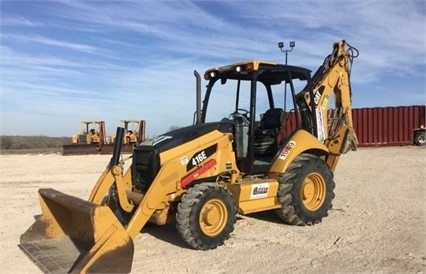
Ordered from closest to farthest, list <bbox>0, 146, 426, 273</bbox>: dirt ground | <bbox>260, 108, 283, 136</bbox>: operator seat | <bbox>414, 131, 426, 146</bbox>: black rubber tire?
<bbox>0, 146, 426, 273</bbox>: dirt ground
<bbox>260, 108, 283, 136</bbox>: operator seat
<bbox>414, 131, 426, 146</bbox>: black rubber tire

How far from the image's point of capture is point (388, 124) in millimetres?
27703

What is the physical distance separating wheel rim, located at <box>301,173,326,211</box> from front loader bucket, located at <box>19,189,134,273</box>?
10.8 feet

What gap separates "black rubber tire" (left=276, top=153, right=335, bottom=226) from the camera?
753cm

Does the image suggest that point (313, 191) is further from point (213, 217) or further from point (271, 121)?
point (213, 217)

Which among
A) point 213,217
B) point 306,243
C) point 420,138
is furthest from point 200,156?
point 420,138

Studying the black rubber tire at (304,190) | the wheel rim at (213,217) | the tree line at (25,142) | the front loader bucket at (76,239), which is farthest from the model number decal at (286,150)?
the tree line at (25,142)

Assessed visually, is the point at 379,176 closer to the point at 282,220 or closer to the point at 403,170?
the point at 403,170

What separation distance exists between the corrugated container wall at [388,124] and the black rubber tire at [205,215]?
22.9 m

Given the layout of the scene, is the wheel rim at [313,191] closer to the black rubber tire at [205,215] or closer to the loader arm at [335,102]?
the loader arm at [335,102]

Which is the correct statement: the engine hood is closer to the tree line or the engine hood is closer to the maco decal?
the maco decal

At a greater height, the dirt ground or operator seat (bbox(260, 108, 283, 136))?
operator seat (bbox(260, 108, 283, 136))

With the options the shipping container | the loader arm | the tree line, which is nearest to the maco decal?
the loader arm

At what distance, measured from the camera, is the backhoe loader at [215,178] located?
6172mm

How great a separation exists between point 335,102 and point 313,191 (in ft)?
6.80
